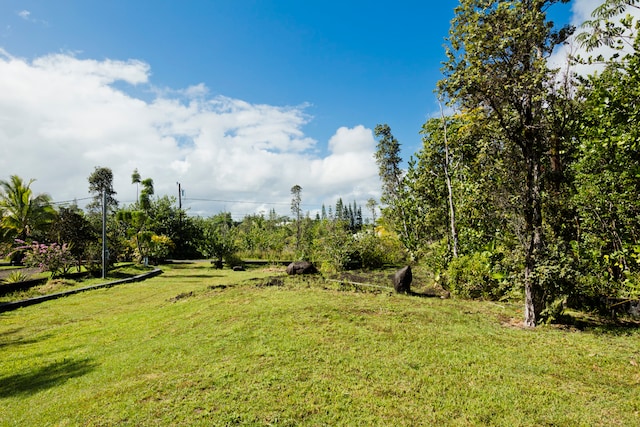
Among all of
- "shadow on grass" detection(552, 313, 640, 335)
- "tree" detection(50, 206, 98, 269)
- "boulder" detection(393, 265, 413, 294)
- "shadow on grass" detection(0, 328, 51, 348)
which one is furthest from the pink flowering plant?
"shadow on grass" detection(552, 313, 640, 335)

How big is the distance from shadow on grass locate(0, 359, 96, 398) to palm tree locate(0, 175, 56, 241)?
18611 millimetres

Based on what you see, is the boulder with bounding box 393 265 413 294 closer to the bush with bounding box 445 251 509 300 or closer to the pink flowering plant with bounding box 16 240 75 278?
the bush with bounding box 445 251 509 300

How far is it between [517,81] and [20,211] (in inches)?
1074

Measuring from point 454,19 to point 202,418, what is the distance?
329 inches

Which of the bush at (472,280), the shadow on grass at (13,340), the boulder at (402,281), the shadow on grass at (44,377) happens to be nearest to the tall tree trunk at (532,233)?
the bush at (472,280)

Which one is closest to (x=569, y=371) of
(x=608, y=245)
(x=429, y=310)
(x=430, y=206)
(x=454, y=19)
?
(x=429, y=310)

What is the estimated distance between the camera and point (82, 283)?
1393 cm

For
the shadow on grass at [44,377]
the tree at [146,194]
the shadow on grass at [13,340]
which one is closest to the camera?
the shadow on grass at [44,377]

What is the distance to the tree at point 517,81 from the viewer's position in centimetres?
630

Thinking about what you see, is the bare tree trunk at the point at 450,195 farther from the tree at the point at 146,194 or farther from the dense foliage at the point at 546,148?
the tree at the point at 146,194

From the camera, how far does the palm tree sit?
20219 millimetres

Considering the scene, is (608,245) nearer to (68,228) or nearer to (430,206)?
(430,206)

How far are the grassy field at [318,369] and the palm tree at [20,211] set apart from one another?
16408mm

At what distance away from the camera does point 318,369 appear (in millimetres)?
4641
